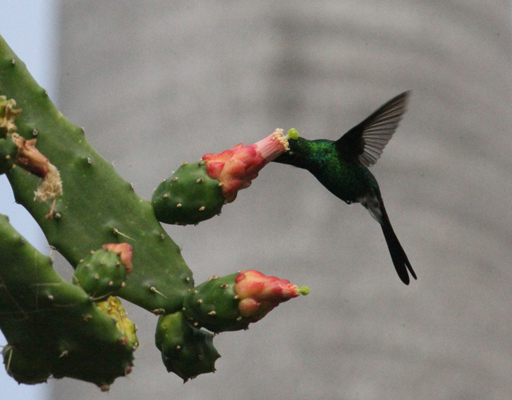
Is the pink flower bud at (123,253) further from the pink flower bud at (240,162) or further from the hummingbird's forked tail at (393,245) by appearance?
the hummingbird's forked tail at (393,245)

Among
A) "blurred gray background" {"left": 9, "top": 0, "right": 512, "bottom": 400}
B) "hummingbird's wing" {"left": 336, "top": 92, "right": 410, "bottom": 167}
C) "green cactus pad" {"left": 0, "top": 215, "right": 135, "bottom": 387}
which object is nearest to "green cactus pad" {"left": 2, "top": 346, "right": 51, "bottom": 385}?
"green cactus pad" {"left": 0, "top": 215, "right": 135, "bottom": 387}

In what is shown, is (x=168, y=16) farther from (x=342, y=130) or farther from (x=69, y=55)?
(x=342, y=130)

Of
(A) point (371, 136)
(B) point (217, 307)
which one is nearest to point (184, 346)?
(B) point (217, 307)

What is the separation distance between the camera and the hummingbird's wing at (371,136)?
173cm

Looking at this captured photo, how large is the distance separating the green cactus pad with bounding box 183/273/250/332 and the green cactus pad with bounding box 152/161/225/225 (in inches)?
6.3

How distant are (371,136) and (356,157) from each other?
0.22ft

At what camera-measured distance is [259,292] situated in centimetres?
132

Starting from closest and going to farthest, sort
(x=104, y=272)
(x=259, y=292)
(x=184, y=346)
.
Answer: (x=104, y=272), (x=259, y=292), (x=184, y=346)

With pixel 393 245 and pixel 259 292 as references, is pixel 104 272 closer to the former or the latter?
pixel 259 292

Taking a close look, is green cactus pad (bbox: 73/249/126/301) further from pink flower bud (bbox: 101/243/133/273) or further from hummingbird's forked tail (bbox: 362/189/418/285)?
hummingbird's forked tail (bbox: 362/189/418/285)

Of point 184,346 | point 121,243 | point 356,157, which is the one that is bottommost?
point 184,346

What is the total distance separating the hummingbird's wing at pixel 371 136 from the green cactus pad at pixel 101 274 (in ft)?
2.54

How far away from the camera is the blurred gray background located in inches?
142

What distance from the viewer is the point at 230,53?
424cm
